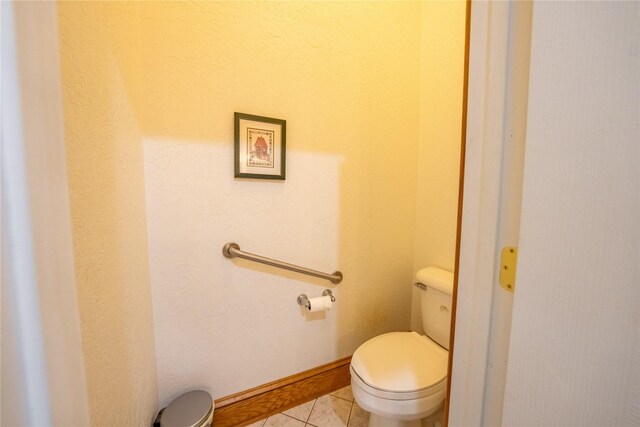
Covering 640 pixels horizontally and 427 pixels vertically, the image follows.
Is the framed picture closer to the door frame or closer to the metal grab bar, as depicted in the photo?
the metal grab bar

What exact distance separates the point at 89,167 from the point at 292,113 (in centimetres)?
81

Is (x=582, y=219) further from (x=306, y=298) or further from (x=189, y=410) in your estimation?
(x=189, y=410)

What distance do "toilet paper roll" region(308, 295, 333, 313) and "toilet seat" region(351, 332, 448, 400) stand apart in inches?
9.6

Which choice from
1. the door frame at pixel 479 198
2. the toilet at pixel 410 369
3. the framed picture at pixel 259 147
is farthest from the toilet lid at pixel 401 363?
the framed picture at pixel 259 147

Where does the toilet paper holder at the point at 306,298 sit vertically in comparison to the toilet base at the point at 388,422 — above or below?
above

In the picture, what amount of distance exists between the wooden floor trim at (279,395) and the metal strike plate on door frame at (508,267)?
1212 mm

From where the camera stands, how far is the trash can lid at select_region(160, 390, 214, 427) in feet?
2.89

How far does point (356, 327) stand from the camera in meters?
1.39

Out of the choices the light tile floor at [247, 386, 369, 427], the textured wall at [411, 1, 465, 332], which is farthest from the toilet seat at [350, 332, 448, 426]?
the textured wall at [411, 1, 465, 332]

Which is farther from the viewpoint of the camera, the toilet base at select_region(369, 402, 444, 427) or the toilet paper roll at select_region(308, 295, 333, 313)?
the toilet paper roll at select_region(308, 295, 333, 313)

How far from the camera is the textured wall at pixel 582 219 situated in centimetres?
26

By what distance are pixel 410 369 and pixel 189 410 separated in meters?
0.88

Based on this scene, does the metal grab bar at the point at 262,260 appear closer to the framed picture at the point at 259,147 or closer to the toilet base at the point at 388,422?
the framed picture at the point at 259,147

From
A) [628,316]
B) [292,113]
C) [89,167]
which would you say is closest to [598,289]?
[628,316]
